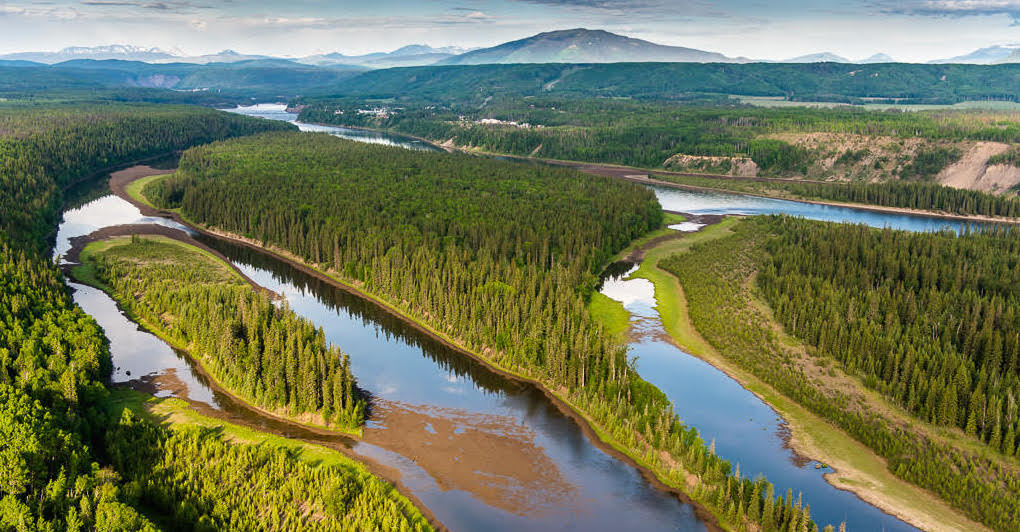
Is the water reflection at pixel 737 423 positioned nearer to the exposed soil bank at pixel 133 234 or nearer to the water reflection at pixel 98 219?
the exposed soil bank at pixel 133 234

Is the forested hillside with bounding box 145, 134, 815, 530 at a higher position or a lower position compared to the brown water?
higher

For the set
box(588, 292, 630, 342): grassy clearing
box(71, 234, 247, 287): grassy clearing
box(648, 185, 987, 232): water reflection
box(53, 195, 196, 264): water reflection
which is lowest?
box(588, 292, 630, 342): grassy clearing

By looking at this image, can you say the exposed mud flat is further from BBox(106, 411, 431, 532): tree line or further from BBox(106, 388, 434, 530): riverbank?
BBox(106, 411, 431, 532): tree line

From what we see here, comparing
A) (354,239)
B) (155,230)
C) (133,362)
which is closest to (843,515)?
(133,362)

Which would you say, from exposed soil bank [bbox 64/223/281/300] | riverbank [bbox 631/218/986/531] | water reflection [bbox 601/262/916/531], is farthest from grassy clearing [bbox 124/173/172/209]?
riverbank [bbox 631/218/986/531]

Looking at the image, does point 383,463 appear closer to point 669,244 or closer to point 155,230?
point 669,244

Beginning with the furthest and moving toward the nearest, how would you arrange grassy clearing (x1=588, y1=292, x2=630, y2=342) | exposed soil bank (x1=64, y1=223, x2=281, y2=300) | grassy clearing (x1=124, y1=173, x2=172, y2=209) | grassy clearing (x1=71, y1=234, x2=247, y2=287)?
grassy clearing (x1=124, y1=173, x2=172, y2=209) → exposed soil bank (x1=64, y1=223, x2=281, y2=300) → grassy clearing (x1=71, y1=234, x2=247, y2=287) → grassy clearing (x1=588, y1=292, x2=630, y2=342)
